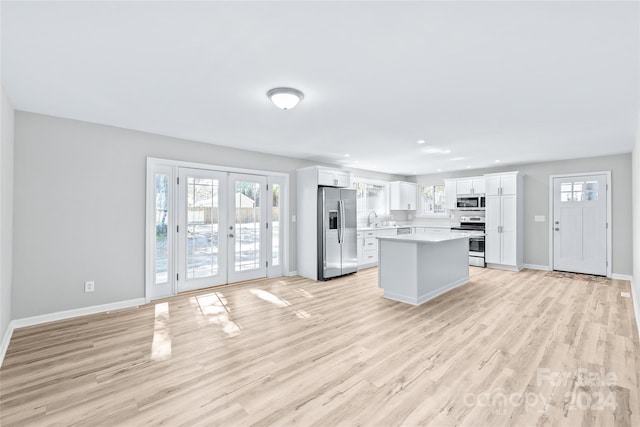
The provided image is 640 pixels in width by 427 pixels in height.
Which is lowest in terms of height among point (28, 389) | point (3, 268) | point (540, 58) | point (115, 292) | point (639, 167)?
point (28, 389)

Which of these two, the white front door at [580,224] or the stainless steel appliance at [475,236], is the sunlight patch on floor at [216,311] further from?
the white front door at [580,224]

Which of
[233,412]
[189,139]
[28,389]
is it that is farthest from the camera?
[189,139]

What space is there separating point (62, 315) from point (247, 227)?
9.08ft

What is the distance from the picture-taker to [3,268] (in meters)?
2.87

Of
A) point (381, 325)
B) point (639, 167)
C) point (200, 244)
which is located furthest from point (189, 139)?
point (639, 167)

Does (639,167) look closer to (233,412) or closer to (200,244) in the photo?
(233,412)

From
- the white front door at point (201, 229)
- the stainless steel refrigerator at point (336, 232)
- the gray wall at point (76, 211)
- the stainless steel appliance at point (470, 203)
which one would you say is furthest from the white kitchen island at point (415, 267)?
the gray wall at point (76, 211)

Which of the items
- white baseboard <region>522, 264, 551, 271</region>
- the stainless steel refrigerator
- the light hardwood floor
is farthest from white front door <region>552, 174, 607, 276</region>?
the stainless steel refrigerator

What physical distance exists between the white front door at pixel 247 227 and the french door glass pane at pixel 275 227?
0.16m

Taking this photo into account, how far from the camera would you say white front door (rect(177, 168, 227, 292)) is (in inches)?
187

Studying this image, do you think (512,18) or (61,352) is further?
(61,352)

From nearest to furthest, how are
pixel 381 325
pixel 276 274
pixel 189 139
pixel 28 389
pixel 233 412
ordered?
pixel 233 412, pixel 28 389, pixel 381 325, pixel 189 139, pixel 276 274

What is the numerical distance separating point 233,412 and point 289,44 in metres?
2.51

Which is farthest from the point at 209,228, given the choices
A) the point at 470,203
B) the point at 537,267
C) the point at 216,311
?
the point at 537,267
